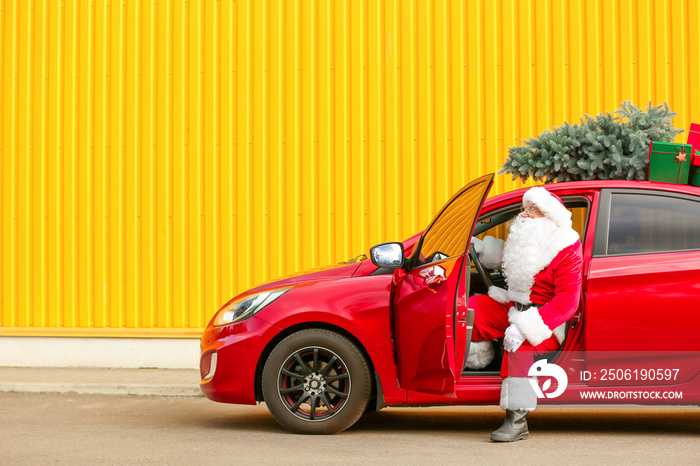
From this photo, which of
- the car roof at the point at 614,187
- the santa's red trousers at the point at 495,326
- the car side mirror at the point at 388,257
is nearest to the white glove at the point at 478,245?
the santa's red trousers at the point at 495,326

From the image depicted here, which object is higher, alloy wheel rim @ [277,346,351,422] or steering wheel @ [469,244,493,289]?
steering wheel @ [469,244,493,289]

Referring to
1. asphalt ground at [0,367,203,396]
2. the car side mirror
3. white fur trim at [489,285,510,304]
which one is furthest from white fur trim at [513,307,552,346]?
asphalt ground at [0,367,203,396]

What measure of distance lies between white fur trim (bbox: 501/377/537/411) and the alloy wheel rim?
1.03m

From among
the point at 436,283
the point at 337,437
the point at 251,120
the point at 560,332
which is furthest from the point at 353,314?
the point at 251,120

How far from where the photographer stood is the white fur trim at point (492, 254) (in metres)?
5.94

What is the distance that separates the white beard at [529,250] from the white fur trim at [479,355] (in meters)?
0.38

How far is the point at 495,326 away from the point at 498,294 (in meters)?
0.22

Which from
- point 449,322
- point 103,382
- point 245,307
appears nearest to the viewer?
point 449,322

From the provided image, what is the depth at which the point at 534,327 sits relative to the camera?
17.9ft

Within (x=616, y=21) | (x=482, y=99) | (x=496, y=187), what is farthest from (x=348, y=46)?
(x=616, y=21)

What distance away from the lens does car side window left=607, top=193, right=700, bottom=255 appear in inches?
221

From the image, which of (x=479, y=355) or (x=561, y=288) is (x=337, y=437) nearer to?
(x=479, y=355)

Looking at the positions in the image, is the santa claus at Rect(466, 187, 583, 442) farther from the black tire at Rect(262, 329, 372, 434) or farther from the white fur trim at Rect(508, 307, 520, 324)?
the black tire at Rect(262, 329, 372, 434)

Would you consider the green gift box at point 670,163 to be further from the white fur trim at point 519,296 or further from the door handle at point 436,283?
the door handle at point 436,283
